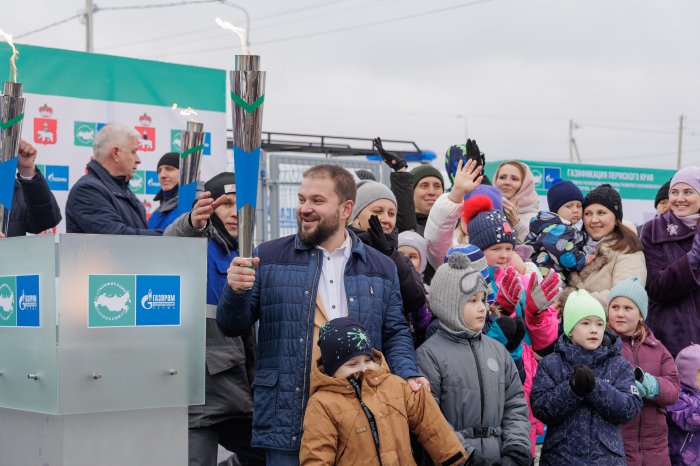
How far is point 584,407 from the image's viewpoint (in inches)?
215

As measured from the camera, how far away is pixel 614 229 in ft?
22.0

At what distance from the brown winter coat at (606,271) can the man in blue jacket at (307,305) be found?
2172 millimetres

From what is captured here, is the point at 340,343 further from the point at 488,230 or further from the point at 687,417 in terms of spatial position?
the point at 687,417

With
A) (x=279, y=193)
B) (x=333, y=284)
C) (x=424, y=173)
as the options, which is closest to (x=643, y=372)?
A: (x=424, y=173)

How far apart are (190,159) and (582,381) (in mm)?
2526

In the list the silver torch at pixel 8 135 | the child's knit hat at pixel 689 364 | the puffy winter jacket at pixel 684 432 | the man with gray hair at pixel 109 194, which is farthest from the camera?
the child's knit hat at pixel 689 364

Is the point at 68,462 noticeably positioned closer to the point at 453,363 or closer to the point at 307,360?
the point at 307,360

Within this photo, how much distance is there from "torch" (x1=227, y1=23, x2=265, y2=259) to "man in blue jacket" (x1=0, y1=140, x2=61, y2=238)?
2.30 m

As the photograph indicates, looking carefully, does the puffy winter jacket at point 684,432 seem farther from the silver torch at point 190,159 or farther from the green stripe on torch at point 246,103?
the green stripe on torch at point 246,103

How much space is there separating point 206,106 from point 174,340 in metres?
5.27

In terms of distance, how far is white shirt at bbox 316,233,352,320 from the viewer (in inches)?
179

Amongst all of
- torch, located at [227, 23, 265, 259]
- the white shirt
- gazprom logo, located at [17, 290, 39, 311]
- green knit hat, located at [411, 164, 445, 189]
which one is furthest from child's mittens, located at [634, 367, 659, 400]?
gazprom logo, located at [17, 290, 39, 311]

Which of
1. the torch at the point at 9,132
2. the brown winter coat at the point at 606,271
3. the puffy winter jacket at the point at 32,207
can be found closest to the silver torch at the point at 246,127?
the torch at the point at 9,132

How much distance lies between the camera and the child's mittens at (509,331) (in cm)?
520
